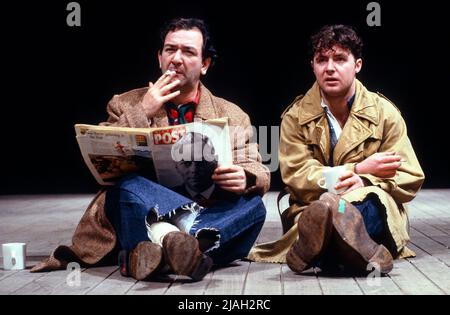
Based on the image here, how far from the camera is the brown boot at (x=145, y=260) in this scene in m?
3.00

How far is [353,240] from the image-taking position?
3.04 m

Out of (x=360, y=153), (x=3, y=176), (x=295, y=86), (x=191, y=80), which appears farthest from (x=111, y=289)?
(x=3, y=176)

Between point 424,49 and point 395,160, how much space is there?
4.32 meters

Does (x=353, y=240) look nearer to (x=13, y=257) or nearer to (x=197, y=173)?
(x=197, y=173)

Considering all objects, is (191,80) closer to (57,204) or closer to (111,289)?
(111,289)

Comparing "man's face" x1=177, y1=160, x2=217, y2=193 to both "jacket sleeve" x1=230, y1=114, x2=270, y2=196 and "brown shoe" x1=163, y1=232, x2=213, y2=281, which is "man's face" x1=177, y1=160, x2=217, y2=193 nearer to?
"jacket sleeve" x1=230, y1=114, x2=270, y2=196

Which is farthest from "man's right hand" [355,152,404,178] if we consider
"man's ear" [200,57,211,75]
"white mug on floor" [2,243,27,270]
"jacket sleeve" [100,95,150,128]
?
"white mug on floor" [2,243,27,270]

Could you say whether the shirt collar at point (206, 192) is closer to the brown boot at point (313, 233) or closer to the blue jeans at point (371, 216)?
the brown boot at point (313, 233)

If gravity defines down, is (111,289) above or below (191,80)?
below

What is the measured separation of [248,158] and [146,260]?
0.73m

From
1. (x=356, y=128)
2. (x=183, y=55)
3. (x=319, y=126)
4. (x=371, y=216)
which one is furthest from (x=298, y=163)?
(x=183, y=55)

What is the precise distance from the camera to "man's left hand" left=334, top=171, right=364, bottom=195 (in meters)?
3.29

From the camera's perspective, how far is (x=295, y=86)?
25.2 feet

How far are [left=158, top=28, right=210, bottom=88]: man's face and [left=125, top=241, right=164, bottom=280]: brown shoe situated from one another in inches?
30.7
